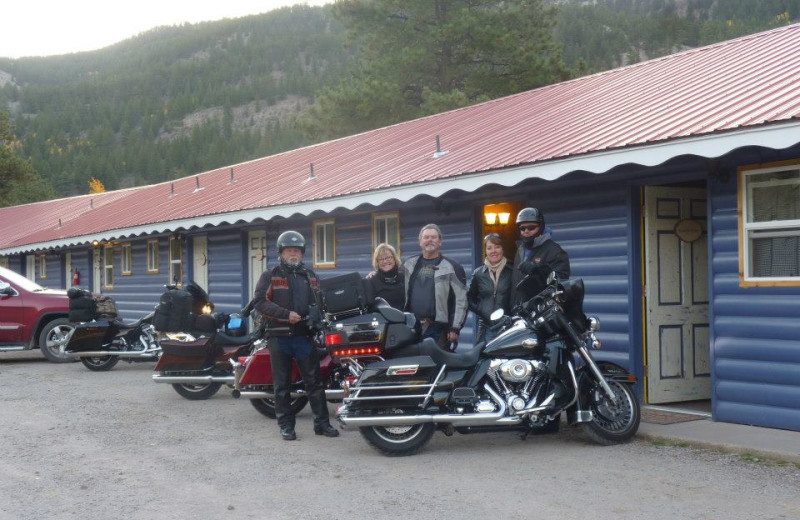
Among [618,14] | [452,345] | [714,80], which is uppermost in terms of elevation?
[618,14]

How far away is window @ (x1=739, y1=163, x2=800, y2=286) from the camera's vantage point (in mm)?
8305

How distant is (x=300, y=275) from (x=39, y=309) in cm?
1008

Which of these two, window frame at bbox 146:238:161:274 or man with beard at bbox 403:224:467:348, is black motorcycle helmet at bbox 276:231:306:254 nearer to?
man with beard at bbox 403:224:467:348

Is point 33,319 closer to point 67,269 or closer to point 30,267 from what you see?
point 67,269

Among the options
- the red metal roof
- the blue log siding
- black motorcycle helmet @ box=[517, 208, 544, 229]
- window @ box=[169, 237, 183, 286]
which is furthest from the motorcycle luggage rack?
window @ box=[169, 237, 183, 286]

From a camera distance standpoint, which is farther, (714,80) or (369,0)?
(369,0)

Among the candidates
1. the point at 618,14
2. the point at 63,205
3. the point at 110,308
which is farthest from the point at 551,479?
the point at 618,14

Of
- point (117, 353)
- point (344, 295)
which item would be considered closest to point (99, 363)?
point (117, 353)

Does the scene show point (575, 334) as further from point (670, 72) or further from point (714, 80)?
point (670, 72)

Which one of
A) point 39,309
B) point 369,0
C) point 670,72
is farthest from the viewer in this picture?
point 369,0

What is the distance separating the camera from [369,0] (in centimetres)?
4178

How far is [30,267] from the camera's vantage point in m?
31.6

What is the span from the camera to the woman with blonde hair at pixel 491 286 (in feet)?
29.8

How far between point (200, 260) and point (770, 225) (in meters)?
15.2
